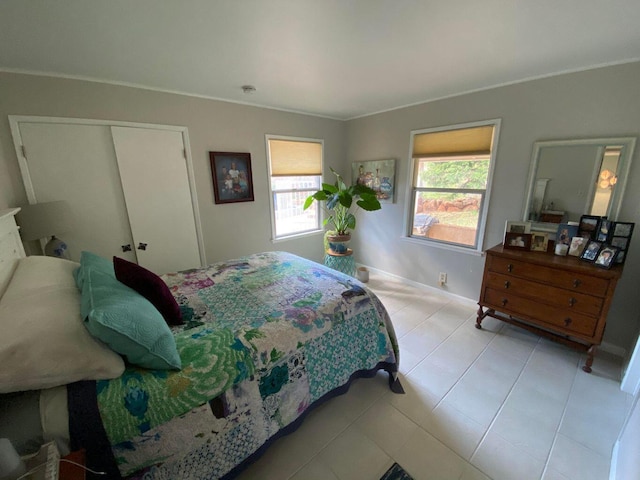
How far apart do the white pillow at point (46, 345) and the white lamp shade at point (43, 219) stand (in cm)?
104

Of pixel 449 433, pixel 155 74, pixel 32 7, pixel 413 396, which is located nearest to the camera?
pixel 32 7

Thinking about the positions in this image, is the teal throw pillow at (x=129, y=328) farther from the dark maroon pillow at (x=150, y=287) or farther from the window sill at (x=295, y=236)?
the window sill at (x=295, y=236)

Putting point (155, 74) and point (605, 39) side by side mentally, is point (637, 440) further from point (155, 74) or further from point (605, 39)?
point (155, 74)

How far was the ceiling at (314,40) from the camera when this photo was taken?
4.13ft

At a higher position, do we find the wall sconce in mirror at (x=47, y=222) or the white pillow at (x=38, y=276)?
the wall sconce in mirror at (x=47, y=222)

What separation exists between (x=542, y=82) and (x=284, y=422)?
10.7 ft

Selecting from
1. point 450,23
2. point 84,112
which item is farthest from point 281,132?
point 450,23

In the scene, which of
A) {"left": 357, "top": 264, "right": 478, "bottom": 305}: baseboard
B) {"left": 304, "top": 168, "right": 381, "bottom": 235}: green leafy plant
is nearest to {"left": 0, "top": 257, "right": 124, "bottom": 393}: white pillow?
{"left": 304, "top": 168, "right": 381, "bottom": 235}: green leafy plant

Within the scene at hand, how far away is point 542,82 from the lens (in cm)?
218

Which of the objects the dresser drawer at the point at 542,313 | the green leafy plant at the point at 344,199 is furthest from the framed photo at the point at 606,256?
Result: the green leafy plant at the point at 344,199

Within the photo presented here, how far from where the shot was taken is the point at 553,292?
79.4 inches

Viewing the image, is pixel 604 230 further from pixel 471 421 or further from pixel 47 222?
pixel 47 222

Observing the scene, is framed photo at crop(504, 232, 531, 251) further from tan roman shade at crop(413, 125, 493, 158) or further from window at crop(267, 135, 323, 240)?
window at crop(267, 135, 323, 240)

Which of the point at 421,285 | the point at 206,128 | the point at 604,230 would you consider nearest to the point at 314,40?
the point at 206,128
